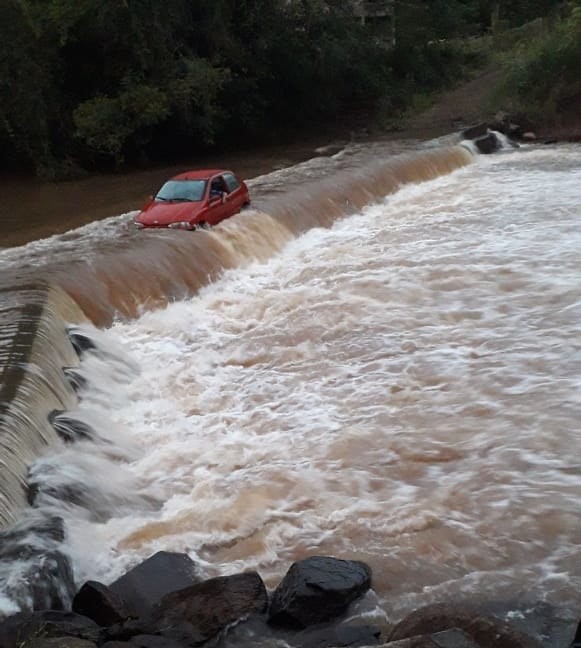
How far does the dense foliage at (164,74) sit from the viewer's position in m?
26.9

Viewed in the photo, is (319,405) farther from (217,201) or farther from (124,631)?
(217,201)

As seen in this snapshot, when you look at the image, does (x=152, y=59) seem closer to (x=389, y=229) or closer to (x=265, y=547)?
(x=389, y=229)

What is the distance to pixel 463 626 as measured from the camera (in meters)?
5.23

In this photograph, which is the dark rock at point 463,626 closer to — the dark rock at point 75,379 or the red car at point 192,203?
the dark rock at point 75,379

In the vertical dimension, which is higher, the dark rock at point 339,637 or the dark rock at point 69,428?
the dark rock at point 69,428

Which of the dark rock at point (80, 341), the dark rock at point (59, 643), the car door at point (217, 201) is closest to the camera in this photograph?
the dark rock at point (59, 643)

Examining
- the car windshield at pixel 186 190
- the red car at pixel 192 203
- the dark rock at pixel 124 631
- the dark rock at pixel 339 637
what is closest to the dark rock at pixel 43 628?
the dark rock at pixel 124 631

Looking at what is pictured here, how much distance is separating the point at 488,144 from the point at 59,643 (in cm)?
2745

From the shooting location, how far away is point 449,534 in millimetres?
7027

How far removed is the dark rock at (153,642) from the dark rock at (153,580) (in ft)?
1.85

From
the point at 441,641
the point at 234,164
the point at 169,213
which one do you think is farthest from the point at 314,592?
the point at 234,164

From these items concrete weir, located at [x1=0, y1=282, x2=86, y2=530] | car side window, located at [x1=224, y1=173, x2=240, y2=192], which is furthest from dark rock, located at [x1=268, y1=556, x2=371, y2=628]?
car side window, located at [x1=224, y1=173, x2=240, y2=192]

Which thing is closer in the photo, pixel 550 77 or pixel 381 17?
pixel 550 77

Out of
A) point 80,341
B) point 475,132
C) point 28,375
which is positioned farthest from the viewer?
point 475,132
